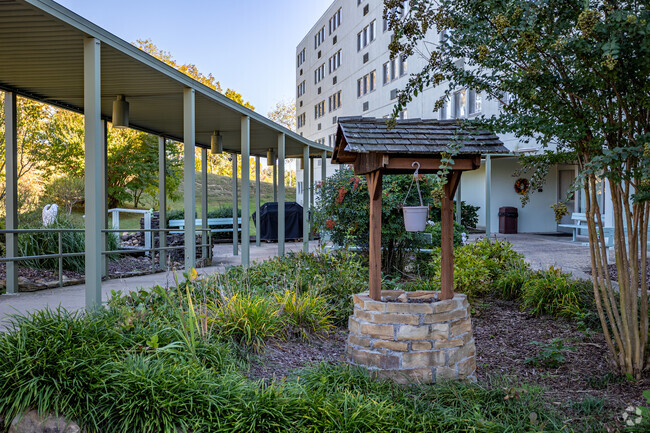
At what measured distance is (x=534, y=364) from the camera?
4.88m

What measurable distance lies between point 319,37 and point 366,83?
36.6 feet

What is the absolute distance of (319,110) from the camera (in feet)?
124

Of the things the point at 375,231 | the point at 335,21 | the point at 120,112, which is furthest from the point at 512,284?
the point at 335,21

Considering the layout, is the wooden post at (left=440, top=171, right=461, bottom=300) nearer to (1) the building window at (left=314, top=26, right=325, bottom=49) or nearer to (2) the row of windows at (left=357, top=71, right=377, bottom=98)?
(2) the row of windows at (left=357, top=71, right=377, bottom=98)

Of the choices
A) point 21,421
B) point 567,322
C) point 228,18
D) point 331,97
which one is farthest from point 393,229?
point 228,18

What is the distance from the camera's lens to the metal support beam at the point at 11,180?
271 inches

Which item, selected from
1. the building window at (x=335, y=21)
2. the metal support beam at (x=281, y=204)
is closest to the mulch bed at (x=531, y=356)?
the metal support beam at (x=281, y=204)

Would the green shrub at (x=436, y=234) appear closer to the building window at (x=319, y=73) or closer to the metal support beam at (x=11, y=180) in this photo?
the metal support beam at (x=11, y=180)

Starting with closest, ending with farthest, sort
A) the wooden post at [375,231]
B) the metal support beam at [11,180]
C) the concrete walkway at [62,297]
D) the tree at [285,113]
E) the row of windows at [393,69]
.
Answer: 1. the wooden post at [375,231]
2. the concrete walkway at [62,297]
3. the metal support beam at [11,180]
4. the row of windows at [393,69]
5. the tree at [285,113]

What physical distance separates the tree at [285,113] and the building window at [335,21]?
56.7 ft

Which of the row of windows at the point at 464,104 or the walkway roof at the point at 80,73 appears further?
the row of windows at the point at 464,104

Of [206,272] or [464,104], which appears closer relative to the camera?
[206,272]

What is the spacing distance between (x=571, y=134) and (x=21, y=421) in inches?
173

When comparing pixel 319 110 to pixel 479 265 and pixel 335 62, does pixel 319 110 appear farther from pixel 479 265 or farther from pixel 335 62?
pixel 479 265
